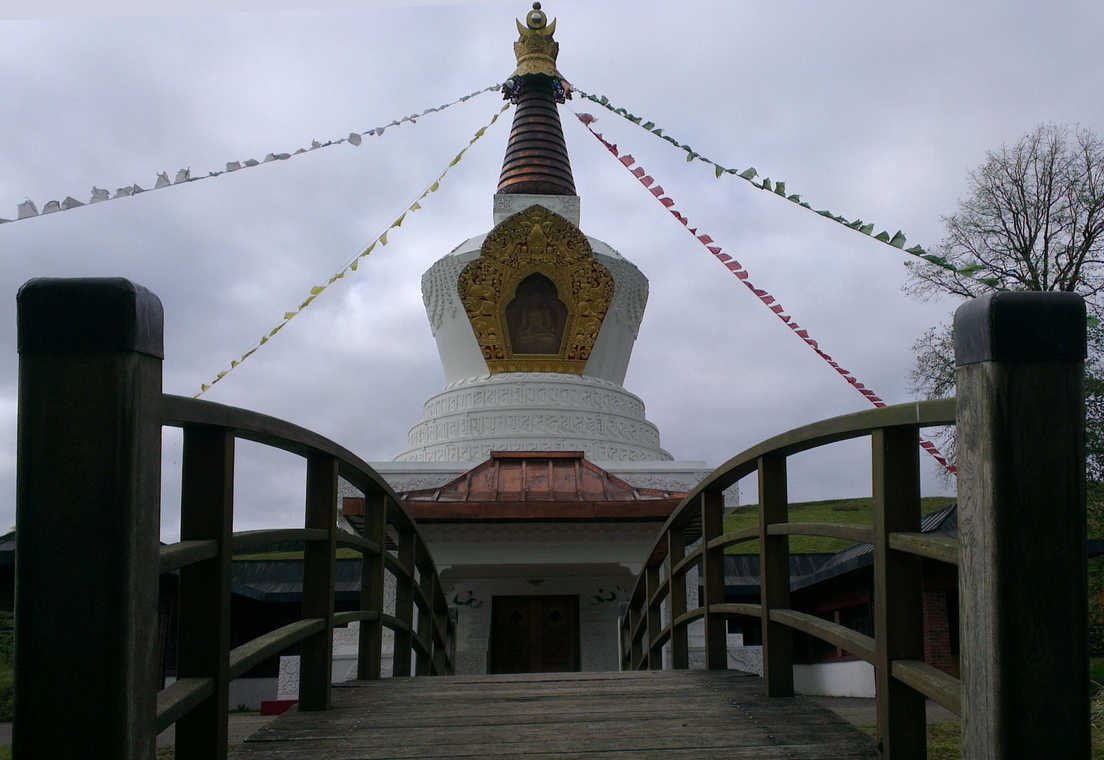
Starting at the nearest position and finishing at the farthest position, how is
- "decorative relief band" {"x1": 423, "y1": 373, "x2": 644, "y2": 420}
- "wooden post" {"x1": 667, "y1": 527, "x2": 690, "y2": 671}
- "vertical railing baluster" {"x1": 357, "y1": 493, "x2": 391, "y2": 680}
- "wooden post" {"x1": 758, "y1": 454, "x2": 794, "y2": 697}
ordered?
"wooden post" {"x1": 758, "y1": 454, "x2": 794, "y2": 697} → "vertical railing baluster" {"x1": 357, "y1": 493, "x2": 391, "y2": 680} → "wooden post" {"x1": 667, "y1": 527, "x2": 690, "y2": 671} → "decorative relief band" {"x1": 423, "y1": 373, "x2": 644, "y2": 420}

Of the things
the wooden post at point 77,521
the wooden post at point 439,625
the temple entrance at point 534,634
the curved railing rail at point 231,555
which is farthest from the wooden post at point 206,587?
the temple entrance at point 534,634

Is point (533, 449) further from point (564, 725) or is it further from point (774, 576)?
point (564, 725)

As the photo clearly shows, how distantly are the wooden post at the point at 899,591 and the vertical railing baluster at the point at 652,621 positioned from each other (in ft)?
11.4

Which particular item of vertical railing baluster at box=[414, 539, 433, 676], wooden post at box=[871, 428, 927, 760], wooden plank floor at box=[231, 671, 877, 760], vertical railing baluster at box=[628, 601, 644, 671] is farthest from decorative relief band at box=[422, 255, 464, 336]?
wooden post at box=[871, 428, 927, 760]

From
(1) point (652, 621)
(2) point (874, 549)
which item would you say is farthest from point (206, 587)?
(1) point (652, 621)

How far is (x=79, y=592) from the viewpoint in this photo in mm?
1669

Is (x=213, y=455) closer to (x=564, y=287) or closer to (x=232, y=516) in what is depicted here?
(x=232, y=516)

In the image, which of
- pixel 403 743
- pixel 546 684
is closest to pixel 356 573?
pixel 546 684

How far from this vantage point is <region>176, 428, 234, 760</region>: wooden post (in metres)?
2.34

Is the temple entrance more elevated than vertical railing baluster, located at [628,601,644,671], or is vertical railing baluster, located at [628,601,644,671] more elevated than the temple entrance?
vertical railing baluster, located at [628,601,644,671]

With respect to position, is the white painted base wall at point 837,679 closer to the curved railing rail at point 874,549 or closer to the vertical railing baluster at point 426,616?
the vertical railing baluster at point 426,616

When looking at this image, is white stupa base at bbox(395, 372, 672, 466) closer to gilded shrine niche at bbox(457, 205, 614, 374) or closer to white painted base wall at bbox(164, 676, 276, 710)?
gilded shrine niche at bbox(457, 205, 614, 374)

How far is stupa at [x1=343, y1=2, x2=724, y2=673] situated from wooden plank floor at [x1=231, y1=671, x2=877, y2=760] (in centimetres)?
535

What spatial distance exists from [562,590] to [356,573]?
6.58m
